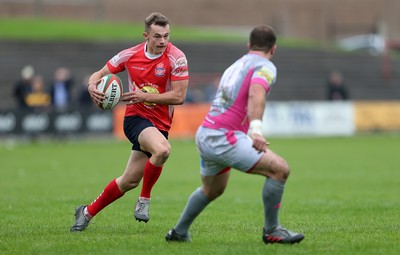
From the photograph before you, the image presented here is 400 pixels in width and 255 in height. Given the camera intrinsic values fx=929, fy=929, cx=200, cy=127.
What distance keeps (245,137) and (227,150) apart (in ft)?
0.76

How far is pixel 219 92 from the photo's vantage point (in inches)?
330

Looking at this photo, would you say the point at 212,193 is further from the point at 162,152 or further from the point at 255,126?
the point at 162,152

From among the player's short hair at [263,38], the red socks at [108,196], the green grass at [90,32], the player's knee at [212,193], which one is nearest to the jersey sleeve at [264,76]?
the player's short hair at [263,38]

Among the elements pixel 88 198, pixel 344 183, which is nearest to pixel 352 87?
pixel 344 183

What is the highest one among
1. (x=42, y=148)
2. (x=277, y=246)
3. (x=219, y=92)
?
(x=219, y=92)

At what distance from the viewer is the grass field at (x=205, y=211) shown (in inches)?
341

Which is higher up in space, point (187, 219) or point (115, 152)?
point (187, 219)

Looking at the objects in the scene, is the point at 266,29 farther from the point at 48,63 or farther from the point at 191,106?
the point at 48,63

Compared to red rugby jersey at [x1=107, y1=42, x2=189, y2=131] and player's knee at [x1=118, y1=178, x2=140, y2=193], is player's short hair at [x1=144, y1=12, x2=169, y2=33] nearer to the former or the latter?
red rugby jersey at [x1=107, y1=42, x2=189, y2=131]

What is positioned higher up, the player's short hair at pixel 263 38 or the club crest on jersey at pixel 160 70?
the player's short hair at pixel 263 38

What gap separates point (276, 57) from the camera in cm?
4294

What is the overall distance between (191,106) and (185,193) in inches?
655

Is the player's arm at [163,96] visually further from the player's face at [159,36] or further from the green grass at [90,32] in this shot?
the green grass at [90,32]

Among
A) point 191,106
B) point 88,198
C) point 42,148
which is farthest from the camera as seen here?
point 191,106
